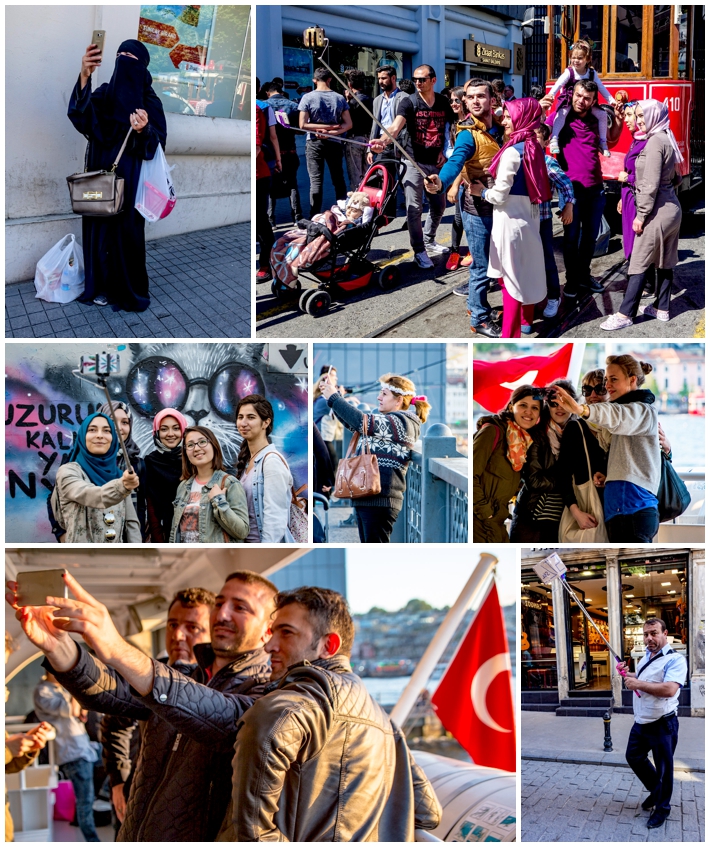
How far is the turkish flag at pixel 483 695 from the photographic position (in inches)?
161

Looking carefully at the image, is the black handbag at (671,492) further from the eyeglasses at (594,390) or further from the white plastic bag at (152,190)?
the white plastic bag at (152,190)

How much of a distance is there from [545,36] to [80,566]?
11.6ft

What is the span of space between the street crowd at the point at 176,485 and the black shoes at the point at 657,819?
2.09m

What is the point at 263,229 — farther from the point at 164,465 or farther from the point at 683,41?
the point at 683,41

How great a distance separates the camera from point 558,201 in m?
4.30

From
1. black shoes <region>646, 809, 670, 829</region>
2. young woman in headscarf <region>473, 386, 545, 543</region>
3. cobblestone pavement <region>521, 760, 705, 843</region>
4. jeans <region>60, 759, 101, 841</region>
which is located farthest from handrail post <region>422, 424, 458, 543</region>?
jeans <region>60, 759, 101, 841</region>

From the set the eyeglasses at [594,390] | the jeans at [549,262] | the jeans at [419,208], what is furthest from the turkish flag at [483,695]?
the jeans at [419,208]

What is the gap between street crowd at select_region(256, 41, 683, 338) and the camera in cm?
405

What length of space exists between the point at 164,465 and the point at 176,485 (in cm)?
11

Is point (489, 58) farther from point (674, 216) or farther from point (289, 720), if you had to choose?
point (289, 720)

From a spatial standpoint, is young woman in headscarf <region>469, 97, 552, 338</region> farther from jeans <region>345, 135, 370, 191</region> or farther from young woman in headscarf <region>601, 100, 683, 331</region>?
jeans <region>345, 135, 370, 191</region>

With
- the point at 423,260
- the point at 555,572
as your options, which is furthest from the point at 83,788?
the point at 423,260

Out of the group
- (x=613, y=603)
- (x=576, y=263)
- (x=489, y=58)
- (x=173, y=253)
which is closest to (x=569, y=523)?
(x=613, y=603)

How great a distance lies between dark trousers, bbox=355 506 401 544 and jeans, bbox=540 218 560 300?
1338 mm
